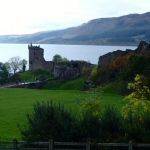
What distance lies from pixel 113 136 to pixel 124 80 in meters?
31.9

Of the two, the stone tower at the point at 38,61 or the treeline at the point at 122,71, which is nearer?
the treeline at the point at 122,71

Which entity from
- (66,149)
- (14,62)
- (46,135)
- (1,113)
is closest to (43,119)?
(46,135)

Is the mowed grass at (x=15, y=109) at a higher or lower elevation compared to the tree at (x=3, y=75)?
higher

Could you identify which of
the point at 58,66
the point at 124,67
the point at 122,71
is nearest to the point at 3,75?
the point at 58,66

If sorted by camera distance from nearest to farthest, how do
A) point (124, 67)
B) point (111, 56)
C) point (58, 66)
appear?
point (124, 67), point (111, 56), point (58, 66)

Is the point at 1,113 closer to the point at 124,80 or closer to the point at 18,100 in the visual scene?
the point at 18,100

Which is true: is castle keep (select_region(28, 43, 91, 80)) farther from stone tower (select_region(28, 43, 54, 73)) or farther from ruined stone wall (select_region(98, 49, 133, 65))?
ruined stone wall (select_region(98, 49, 133, 65))

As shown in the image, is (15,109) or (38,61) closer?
(15,109)

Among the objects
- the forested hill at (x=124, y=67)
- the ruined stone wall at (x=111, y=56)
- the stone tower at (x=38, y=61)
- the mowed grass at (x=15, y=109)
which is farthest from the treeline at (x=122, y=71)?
the stone tower at (x=38, y=61)

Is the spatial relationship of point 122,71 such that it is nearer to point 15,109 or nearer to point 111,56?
point 111,56

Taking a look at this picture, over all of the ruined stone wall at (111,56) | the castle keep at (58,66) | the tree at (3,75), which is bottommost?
the tree at (3,75)

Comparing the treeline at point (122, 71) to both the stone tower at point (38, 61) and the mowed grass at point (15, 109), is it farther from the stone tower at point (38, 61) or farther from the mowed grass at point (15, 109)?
the stone tower at point (38, 61)

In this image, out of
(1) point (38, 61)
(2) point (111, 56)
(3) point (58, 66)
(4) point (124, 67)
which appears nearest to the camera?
(4) point (124, 67)

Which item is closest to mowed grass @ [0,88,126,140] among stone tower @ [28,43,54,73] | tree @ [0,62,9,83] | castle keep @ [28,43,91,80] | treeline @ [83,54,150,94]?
treeline @ [83,54,150,94]
